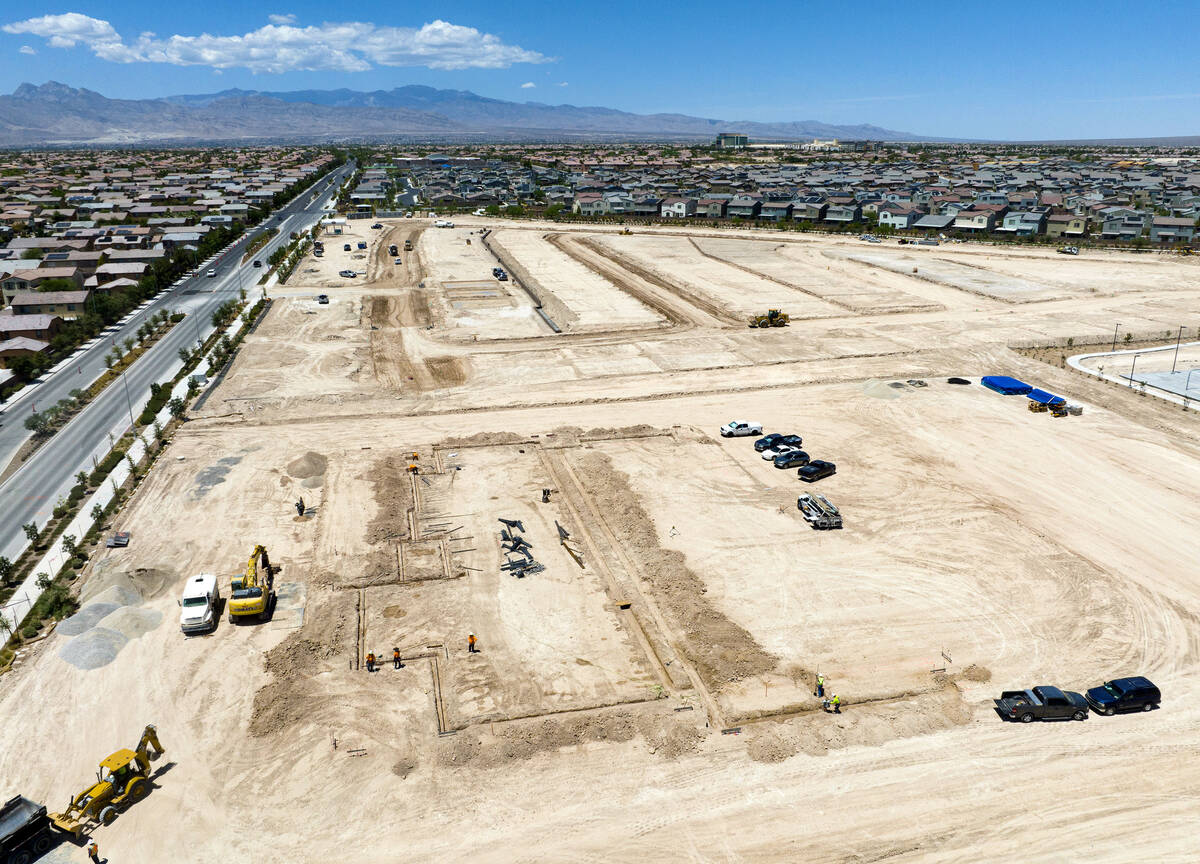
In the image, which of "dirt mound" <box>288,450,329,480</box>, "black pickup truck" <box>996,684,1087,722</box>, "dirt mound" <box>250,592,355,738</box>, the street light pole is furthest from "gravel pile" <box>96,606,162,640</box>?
"black pickup truck" <box>996,684,1087,722</box>

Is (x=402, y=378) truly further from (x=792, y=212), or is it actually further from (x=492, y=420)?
(x=792, y=212)

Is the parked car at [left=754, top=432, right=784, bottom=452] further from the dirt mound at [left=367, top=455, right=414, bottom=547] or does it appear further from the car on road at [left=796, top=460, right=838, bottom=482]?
the dirt mound at [left=367, top=455, right=414, bottom=547]

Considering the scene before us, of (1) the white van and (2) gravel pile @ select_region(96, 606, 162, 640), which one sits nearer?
(1) the white van

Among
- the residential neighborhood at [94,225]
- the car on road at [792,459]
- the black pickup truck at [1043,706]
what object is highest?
the residential neighborhood at [94,225]

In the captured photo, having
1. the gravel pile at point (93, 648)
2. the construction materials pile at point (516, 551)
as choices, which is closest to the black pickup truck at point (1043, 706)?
the construction materials pile at point (516, 551)

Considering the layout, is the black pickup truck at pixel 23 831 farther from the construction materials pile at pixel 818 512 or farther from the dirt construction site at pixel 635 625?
the construction materials pile at pixel 818 512

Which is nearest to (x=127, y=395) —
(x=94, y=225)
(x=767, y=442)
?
(x=767, y=442)
